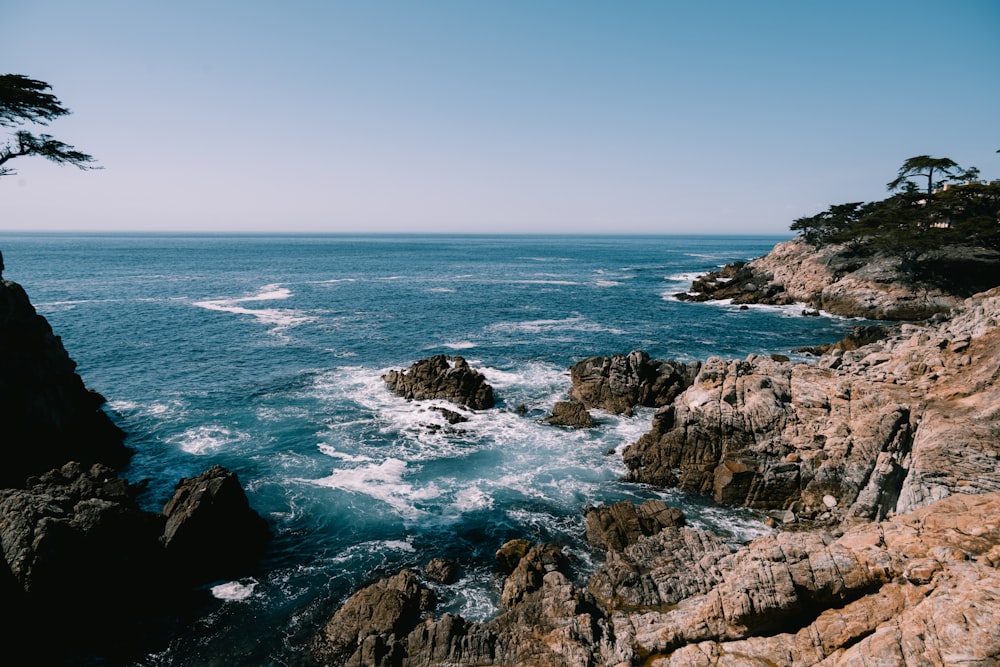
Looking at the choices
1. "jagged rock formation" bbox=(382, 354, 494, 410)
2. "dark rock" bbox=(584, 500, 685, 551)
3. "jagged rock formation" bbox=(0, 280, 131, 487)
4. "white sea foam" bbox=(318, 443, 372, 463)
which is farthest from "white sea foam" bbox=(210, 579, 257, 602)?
"jagged rock formation" bbox=(382, 354, 494, 410)

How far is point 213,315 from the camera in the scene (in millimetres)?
69438

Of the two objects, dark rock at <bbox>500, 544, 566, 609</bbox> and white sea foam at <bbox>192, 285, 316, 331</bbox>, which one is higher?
white sea foam at <bbox>192, 285, 316, 331</bbox>

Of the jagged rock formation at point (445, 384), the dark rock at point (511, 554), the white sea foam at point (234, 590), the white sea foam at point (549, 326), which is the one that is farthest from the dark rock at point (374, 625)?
the white sea foam at point (549, 326)

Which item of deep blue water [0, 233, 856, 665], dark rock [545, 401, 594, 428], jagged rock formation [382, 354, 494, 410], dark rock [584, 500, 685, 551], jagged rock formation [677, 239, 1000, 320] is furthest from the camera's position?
jagged rock formation [677, 239, 1000, 320]

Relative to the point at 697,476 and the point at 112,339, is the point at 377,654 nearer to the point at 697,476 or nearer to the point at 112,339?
the point at 697,476

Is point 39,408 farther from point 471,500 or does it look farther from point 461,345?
point 461,345

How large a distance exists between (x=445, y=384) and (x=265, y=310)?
4713 cm

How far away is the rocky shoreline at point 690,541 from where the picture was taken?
1177 centimetres

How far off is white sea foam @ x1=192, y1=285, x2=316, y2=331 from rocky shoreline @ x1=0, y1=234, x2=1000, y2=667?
32643 millimetres

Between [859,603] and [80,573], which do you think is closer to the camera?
[859,603]

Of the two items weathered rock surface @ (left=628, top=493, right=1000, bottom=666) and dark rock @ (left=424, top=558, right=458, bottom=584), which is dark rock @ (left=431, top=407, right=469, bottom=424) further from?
weathered rock surface @ (left=628, top=493, right=1000, bottom=666)

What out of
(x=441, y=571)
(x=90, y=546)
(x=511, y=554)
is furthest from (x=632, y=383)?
(x=90, y=546)

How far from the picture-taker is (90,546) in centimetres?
1892

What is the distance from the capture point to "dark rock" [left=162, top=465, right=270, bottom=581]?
21109 millimetres
